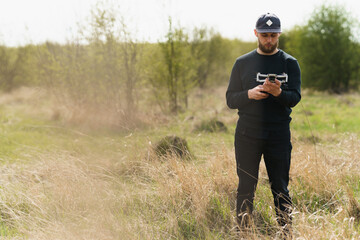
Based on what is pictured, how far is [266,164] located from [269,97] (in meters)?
0.60

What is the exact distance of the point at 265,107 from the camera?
8.43 ft

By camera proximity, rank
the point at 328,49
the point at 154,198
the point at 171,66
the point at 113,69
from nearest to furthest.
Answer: the point at 154,198 → the point at 113,69 → the point at 171,66 → the point at 328,49

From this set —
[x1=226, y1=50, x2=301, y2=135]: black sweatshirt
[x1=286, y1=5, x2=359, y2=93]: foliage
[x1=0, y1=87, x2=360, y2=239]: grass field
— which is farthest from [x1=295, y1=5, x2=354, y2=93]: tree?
[x1=226, y1=50, x2=301, y2=135]: black sweatshirt

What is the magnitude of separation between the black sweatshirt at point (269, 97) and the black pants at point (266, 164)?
90 millimetres

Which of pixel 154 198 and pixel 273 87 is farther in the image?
pixel 154 198

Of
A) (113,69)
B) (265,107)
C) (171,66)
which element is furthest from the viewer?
(171,66)

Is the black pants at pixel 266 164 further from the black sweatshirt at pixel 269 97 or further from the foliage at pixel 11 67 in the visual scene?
the foliage at pixel 11 67

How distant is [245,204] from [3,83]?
2248 cm

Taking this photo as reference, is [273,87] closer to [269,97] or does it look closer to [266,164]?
[269,97]

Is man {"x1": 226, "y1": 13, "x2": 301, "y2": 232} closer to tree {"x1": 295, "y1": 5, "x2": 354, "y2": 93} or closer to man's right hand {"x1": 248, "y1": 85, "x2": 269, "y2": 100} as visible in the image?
man's right hand {"x1": 248, "y1": 85, "x2": 269, "y2": 100}

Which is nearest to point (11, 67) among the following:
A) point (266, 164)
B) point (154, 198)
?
point (154, 198)

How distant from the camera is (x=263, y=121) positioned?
2564 mm

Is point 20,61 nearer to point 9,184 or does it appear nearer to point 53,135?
point 53,135

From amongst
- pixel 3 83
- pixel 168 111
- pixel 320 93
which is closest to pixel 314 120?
pixel 168 111
